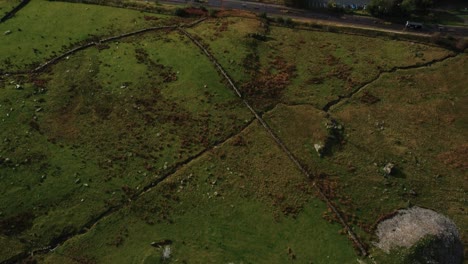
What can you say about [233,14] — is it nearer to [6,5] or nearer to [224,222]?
[6,5]

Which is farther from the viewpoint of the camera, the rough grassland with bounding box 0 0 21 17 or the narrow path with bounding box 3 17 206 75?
the rough grassland with bounding box 0 0 21 17

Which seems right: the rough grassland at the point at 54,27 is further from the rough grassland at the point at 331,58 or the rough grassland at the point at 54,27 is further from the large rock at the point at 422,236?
the large rock at the point at 422,236

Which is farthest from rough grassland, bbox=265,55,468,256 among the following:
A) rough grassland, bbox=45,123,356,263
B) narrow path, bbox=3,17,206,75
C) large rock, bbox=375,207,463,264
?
narrow path, bbox=3,17,206,75

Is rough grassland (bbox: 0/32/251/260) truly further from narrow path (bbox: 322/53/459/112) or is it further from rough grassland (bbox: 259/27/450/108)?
narrow path (bbox: 322/53/459/112)

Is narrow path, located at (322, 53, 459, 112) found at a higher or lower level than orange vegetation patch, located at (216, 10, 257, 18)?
lower

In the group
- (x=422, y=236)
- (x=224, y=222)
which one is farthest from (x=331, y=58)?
(x=224, y=222)
